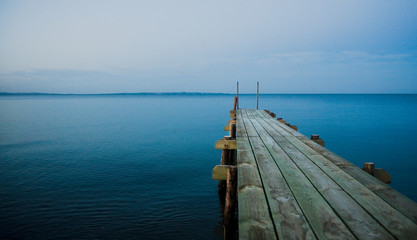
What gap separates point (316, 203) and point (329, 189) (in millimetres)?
508

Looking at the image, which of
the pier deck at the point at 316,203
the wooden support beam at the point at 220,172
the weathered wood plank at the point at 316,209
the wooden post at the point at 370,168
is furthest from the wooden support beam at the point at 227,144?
the wooden post at the point at 370,168

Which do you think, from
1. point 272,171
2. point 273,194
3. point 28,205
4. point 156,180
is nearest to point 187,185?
point 156,180

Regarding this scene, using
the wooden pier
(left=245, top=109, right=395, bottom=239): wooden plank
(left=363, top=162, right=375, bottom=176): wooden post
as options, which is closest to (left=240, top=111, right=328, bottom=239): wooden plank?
the wooden pier

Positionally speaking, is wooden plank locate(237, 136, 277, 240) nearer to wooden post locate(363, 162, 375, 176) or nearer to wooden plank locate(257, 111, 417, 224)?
wooden plank locate(257, 111, 417, 224)

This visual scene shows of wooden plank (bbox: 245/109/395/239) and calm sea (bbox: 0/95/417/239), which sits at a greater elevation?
wooden plank (bbox: 245/109/395/239)

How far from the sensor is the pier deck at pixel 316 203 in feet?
6.95

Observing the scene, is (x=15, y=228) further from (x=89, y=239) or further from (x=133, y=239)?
(x=133, y=239)

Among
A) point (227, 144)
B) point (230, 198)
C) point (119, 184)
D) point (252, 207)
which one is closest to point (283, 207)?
point (252, 207)

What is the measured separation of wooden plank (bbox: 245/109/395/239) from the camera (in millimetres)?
2139

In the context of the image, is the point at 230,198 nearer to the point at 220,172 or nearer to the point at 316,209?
the point at 220,172

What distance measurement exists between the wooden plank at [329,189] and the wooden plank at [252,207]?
0.50m

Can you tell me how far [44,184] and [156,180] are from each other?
4014 millimetres

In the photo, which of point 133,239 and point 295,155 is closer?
point 295,155

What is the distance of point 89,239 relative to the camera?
18.1ft
